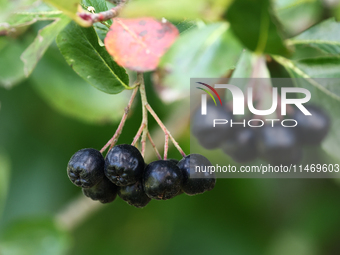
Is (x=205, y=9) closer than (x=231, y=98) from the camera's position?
Yes

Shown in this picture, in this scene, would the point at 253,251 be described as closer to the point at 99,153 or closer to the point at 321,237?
the point at 321,237

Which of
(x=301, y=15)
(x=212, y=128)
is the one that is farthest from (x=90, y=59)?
(x=301, y=15)

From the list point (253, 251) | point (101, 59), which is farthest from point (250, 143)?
point (253, 251)

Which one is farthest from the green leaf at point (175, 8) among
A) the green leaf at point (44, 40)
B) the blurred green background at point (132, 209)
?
the blurred green background at point (132, 209)

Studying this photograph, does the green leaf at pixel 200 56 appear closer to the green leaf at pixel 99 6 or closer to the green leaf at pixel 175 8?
the green leaf at pixel 175 8

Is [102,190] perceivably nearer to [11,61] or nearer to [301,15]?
[11,61]
